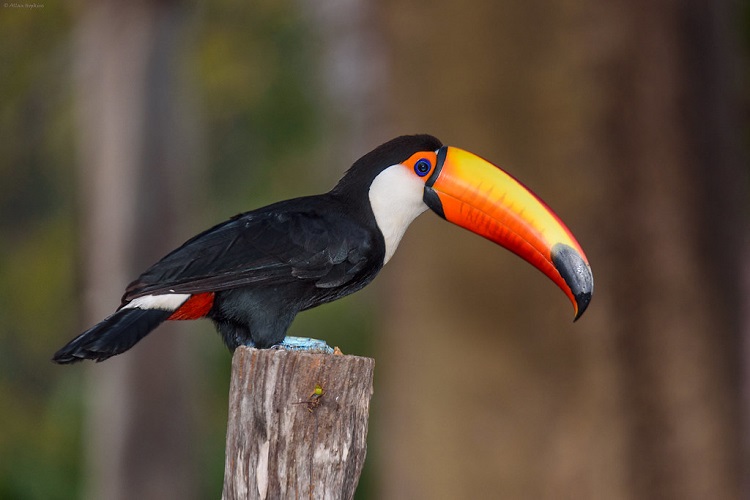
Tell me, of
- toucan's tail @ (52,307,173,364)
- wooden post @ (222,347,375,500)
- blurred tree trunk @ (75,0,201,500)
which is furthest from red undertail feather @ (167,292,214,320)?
blurred tree trunk @ (75,0,201,500)

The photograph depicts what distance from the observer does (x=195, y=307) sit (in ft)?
13.0

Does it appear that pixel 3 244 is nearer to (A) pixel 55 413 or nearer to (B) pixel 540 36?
(A) pixel 55 413

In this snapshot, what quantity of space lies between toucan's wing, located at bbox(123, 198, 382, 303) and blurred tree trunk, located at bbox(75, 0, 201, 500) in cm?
381

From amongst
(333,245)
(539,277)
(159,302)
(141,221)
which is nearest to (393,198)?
(333,245)

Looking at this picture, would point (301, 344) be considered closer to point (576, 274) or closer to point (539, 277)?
point (576, 274)

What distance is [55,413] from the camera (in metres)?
13.1

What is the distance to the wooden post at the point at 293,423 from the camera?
3.45 m

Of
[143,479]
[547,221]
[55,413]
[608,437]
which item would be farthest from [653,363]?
[55,413]

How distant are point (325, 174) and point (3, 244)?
4.27 meters

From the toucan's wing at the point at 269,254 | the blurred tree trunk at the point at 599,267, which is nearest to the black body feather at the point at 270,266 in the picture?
the toucan's wing at the point at 269,254

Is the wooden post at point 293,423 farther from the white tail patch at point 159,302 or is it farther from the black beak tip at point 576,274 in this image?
the black beak tip at point 576,274

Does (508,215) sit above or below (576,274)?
above

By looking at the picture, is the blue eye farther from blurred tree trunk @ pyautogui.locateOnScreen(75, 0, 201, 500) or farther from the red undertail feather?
blurred tree trunk @ pyautogui.locateOnScreen(75, 0, 201, 500)

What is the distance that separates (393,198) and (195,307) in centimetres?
78
